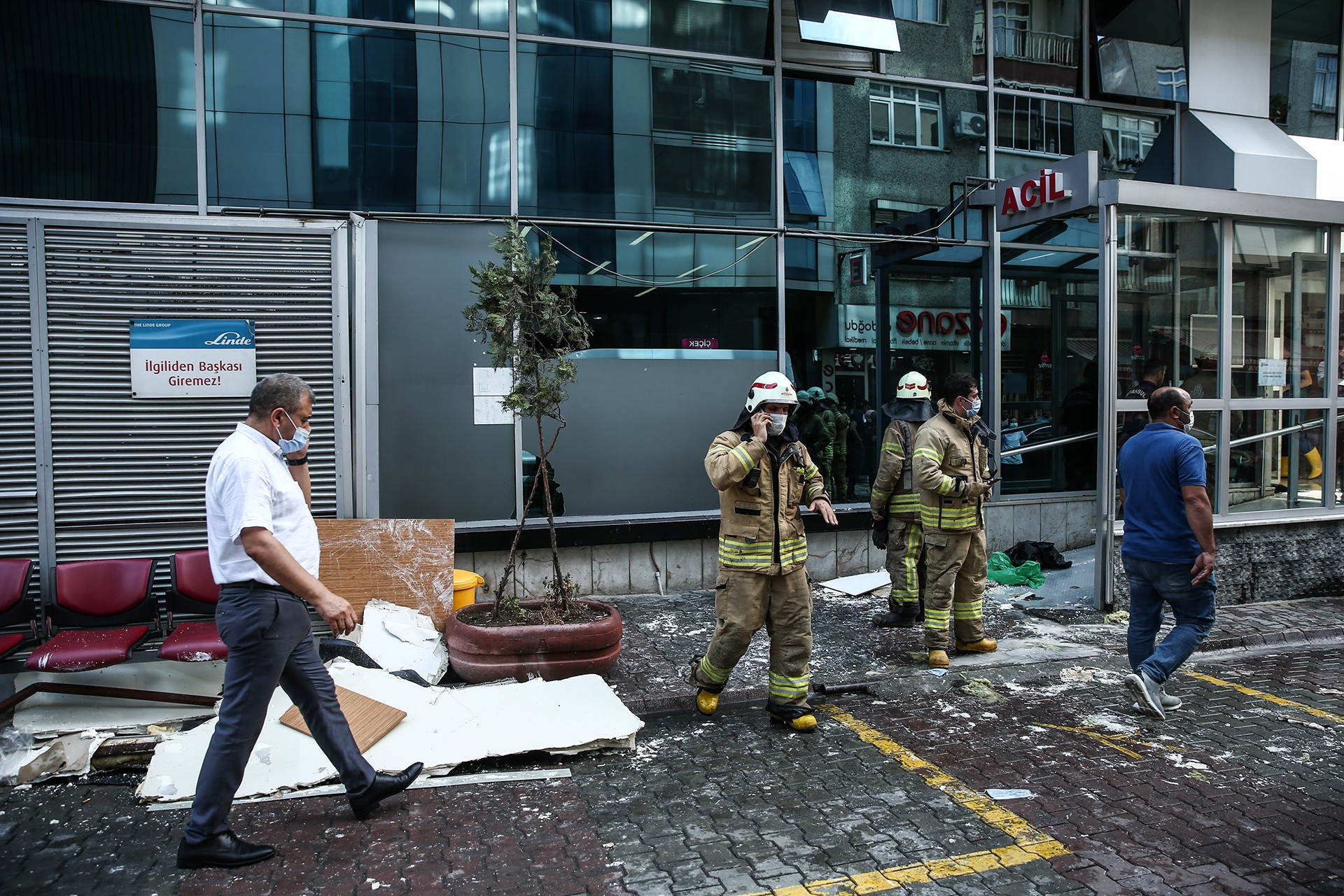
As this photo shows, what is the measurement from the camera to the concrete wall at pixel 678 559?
26.0 ft

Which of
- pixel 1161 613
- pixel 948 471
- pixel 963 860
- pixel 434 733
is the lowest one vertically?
pixel 963 860

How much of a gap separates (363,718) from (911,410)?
485cm

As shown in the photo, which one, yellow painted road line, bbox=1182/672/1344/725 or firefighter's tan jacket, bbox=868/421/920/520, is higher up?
firefighter's tan jacket, bbox=868/421/920/520

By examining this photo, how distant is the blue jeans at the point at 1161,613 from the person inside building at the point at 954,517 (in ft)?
3.56

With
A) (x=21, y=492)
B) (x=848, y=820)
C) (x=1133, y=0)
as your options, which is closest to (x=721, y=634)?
(x=848, y=820)

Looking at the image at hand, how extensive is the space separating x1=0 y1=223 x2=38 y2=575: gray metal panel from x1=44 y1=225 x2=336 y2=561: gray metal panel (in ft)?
0.44

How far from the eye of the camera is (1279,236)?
8578 millimetres

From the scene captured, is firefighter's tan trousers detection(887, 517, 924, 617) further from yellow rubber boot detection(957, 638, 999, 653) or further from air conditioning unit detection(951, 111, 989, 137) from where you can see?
air conditioning unit detection(951, 111, 989, 137)

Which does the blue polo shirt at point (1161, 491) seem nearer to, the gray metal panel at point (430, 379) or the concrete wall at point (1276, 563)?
the concrete wall at point (1276, 563)

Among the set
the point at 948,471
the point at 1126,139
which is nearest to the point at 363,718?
the point at 948,471

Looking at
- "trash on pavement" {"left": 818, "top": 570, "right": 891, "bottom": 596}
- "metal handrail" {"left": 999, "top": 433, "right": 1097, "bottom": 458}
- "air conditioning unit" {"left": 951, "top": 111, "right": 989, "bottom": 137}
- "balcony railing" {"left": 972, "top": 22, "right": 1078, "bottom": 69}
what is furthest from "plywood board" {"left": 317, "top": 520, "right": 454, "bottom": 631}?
"balcony railing" {"left": 972, "top": 22, "right": 1078, "bottom": 69}

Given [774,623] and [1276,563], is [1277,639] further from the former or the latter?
[774,623]

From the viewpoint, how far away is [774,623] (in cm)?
516

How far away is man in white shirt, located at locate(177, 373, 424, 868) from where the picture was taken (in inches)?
139
